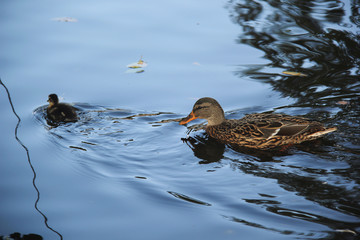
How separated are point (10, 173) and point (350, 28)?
7.69 metres

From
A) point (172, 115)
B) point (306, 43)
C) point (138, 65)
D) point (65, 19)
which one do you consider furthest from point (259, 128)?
point (65, 19)

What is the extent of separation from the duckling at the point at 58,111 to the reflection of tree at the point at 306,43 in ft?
11.1

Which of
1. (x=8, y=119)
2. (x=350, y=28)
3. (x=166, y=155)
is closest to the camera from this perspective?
(x=166, y=155)

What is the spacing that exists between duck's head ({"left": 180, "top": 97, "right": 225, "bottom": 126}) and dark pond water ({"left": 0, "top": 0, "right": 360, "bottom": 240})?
35 centimetres

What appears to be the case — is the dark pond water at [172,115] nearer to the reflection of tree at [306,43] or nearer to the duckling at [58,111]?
the reflection of tree at [306,43]

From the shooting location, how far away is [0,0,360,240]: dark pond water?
4551 mm

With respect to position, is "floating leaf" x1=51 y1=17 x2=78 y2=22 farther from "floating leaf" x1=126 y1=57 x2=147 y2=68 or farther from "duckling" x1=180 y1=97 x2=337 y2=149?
"duckling" x1=180 y1=97 x2=337 y2=149

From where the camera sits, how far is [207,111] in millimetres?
6781

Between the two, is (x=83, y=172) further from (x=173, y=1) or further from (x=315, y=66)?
(x=173, y=1)

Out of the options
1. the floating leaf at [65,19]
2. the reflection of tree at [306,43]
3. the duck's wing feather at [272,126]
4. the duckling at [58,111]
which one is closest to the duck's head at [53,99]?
the duckling at [58,111]

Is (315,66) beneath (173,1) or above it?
beneath

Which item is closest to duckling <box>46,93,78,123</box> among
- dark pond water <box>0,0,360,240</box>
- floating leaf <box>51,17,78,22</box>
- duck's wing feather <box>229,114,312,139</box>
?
dark pond water <box>0,0,360,240</box>

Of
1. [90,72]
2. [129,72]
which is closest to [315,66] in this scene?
[129,72]

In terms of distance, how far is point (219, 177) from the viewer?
5.42m
